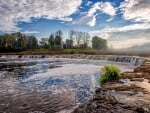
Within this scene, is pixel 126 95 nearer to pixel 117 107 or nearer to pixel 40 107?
pixel 117 107

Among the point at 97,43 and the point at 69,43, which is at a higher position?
the point at 97,43

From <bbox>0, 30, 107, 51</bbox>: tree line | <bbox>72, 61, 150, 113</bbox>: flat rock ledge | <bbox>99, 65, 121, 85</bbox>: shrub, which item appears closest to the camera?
<bbox>72, 61, 150, 113</bbox>: flat rock ledge

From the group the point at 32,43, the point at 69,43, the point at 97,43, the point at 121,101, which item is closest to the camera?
the point at 121,101

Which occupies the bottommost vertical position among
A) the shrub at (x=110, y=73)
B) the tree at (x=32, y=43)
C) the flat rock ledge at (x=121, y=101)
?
the flat rock ledge at (x=121, y=101)

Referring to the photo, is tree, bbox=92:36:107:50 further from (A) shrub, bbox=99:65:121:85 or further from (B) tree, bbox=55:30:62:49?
(A) shrub, bbox=99:65:121:85

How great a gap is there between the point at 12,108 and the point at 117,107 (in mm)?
6189

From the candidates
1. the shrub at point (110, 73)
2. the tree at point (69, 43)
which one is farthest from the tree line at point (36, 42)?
the shrub at point (110, 73)

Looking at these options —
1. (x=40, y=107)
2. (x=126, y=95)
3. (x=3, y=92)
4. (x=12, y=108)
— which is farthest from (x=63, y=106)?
(x=3, y=92)

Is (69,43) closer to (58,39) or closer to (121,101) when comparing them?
(58,39)

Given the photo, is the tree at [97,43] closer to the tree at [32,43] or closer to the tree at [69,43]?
the tree at [69,43]

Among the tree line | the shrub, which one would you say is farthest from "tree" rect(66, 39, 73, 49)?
the shrub

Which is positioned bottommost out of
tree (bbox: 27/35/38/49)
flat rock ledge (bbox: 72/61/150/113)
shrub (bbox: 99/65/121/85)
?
flat rock ledge (bbox: 72/61/150/113)

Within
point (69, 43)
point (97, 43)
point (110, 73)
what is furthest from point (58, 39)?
point (110, 73)

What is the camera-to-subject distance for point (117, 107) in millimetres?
9773
